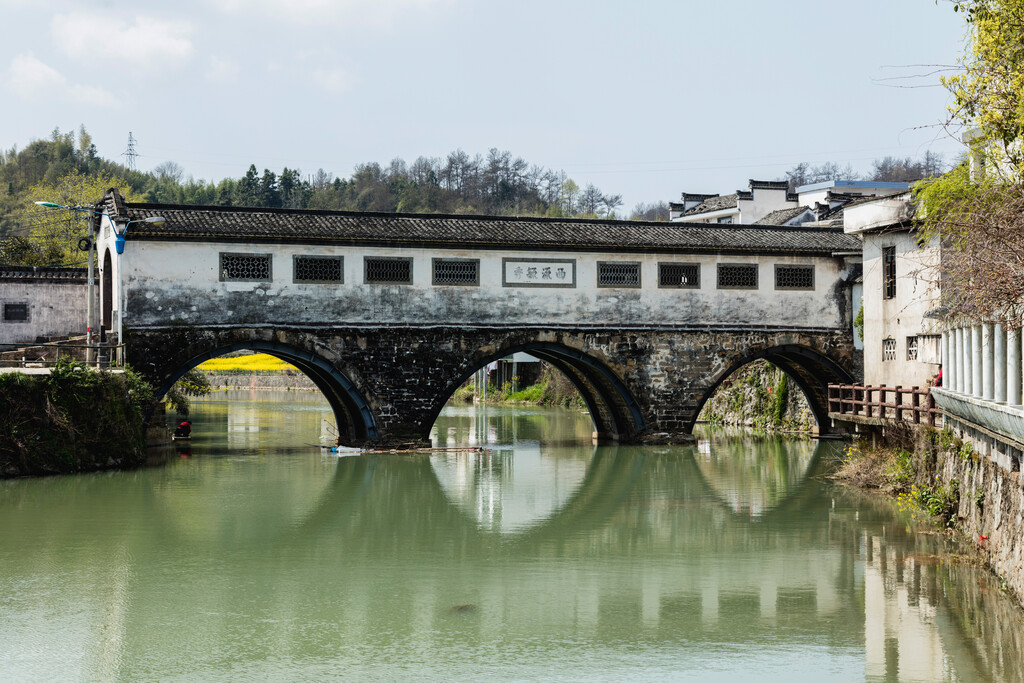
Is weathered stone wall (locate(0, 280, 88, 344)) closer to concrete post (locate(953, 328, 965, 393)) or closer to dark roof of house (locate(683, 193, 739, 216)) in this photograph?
concrete post (locate(953, 328, 965, 393))

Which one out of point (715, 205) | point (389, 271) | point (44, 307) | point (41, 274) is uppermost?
point (715, 205)

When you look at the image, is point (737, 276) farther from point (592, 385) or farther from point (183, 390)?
point (183, 390)

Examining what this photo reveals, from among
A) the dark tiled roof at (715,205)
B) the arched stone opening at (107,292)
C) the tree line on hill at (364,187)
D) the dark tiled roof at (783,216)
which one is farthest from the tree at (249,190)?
the arched stone opening at (107,292)

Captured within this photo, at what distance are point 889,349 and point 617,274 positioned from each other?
6685 millimetres

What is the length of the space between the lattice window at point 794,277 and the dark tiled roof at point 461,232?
1.45 ft

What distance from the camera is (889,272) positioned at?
2147 centimetres

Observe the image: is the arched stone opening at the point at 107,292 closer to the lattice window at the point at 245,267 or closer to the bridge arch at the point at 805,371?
the lattice window at the point at 245,267

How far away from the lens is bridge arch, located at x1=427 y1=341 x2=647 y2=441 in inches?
973

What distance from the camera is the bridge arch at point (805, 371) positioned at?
26.3 metres

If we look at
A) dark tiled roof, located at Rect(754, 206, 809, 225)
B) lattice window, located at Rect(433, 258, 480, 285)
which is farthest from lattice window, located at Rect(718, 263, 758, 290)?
dark tiled roof, located at Rect(754, 206, 809, 225)

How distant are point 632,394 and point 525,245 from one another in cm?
422

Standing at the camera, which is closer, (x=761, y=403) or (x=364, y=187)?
(x=761, y=403)

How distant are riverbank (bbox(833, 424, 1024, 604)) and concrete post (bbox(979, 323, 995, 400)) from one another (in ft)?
2.63

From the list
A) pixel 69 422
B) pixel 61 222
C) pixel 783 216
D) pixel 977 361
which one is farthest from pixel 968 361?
pixel 61 222
